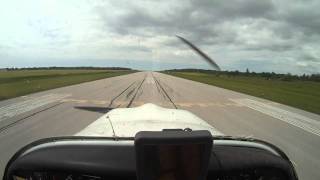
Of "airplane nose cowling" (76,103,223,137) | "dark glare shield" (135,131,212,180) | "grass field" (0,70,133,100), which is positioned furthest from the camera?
"grass field" (0,70,133,100)

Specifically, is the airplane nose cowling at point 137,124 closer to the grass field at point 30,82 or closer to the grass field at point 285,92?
the grass field at point 285,92

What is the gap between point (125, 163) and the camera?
2668 mm

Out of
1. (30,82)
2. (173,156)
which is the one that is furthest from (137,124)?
(30,82)

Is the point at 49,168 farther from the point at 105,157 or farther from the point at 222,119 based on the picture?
the point at 222,119

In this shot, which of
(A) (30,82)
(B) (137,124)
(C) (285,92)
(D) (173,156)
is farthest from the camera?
(A) (30,82)

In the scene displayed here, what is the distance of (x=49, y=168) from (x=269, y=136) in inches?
487

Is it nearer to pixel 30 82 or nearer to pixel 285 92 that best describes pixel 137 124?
pixel 285 92

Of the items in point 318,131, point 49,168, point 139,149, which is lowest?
point 318,131

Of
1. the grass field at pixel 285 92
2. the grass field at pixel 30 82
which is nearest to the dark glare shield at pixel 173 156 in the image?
the grass field at pixel 285 92

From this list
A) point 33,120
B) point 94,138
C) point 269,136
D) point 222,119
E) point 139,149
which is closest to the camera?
point 139,149

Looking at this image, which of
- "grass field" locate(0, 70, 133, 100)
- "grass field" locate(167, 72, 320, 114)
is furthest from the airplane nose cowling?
"grass field" locate(0, 70, 133, 100)

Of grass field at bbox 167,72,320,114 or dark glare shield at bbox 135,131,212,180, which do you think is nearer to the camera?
dark glare shield at bbox 135,131,212,180

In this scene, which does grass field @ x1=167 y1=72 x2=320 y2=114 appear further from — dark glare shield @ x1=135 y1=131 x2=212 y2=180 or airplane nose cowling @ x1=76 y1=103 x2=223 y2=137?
dark glare shield @ x1=135 y1=131 x2=212 y2=180

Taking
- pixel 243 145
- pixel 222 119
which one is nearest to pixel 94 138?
pixel 243 145
